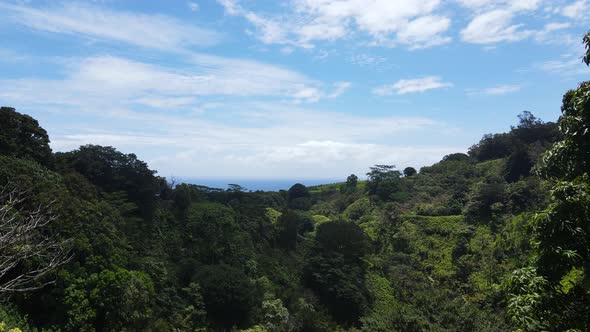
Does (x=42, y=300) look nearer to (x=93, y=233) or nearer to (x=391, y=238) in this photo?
(x=93, y=233)

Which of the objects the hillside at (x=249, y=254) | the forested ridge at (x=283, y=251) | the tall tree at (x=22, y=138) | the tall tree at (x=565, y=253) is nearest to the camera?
the tall tree at (x=565, y=253)

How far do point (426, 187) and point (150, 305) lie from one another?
1182 inches

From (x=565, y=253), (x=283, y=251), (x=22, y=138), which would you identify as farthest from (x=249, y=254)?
(x=565, y=253)

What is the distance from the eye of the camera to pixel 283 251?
102ft

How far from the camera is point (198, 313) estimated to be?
19.3m

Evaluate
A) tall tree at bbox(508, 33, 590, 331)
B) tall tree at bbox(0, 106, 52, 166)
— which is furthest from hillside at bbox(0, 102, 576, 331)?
tall tree at bbox(508, 33, 590, 331)

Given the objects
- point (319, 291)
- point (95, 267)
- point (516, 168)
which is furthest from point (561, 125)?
point (516, 168)

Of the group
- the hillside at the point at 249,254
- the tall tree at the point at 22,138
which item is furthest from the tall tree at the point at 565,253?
the tall tree at the point at 22,138

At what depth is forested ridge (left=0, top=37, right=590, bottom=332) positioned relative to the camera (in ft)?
17.6

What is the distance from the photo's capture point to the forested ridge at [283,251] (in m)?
5.38

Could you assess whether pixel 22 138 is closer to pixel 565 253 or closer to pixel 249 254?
pixel 249 254

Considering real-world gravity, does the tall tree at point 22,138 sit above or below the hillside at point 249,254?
above

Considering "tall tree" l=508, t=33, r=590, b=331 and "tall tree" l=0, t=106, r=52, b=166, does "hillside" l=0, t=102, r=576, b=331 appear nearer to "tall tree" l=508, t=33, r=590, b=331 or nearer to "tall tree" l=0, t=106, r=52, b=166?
"tall tree" l=0, t=106, r=52, b=166

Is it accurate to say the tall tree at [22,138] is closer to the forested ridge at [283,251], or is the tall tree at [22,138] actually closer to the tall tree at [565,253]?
the forested ridge at [283,251]
